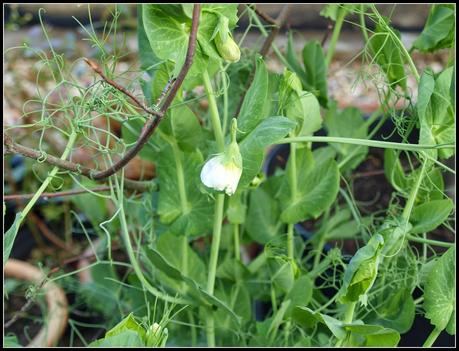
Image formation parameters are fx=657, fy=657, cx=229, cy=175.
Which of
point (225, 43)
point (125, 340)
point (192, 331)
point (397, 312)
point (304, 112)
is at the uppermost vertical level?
point (225, 43)

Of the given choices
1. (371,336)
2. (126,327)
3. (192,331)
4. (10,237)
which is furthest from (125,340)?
(192,331)

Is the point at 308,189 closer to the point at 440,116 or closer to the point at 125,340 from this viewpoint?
the point at 440,116

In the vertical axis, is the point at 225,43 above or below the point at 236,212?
above

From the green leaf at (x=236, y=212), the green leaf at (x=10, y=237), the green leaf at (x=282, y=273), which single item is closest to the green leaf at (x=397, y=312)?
the green leaf at (x=282, y=273)

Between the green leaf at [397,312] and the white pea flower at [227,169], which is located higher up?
the white pea flower at [227,169]

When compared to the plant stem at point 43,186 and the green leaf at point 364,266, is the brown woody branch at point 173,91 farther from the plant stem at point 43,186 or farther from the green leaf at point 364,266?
the green leaf at point 364,266

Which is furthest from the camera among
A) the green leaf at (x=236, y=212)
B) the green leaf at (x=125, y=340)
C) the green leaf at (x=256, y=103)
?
the green leaf at (x=236, y=212)

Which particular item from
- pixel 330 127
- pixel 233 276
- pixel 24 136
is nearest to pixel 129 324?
pixel 233 276

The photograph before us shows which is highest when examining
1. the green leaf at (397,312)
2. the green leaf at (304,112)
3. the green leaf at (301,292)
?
the green leaf at (304,112)
